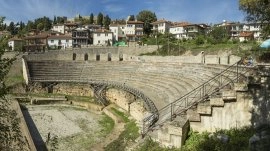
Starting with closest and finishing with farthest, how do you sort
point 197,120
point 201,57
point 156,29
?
point 197,120
point 201,57
point 156,29

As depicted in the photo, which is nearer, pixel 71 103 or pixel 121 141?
pixel 121 141

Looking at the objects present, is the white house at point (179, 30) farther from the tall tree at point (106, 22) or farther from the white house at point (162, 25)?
the tall tree at point (106, 22)

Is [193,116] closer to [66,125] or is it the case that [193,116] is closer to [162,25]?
[66,125]

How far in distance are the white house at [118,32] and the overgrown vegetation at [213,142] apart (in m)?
79.4

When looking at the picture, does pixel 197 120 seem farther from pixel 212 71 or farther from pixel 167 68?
pixel 167 68

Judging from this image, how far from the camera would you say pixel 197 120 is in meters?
15.1

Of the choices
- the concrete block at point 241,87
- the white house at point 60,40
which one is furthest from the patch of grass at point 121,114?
the white house at point 60,40

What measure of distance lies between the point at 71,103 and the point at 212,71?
17949 mm

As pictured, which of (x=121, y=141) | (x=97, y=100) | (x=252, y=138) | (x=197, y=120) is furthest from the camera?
(x=97, y=100)

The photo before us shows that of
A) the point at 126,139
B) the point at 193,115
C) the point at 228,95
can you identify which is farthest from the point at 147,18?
the point at 228,95

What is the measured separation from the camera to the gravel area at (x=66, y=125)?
22948 millimetres

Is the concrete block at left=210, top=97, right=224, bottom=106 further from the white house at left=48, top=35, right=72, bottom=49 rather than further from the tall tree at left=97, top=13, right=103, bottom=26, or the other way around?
the tall tree at left=97, top=13, right=103, bottom=26

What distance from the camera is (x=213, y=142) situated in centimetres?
1334

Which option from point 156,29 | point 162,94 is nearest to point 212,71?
point 162,94
